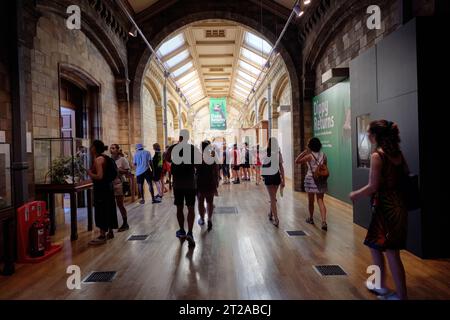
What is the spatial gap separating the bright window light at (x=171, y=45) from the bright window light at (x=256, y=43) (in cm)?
260

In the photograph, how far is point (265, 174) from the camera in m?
5.22

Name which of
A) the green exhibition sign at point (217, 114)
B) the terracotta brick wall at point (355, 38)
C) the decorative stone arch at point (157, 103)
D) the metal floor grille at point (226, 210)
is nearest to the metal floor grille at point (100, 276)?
the metal floor grille at point (226, 210)

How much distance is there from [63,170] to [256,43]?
1022 centimetres

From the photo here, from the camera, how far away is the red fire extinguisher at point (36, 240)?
3.88 m

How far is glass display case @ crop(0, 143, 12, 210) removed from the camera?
388 centimetres

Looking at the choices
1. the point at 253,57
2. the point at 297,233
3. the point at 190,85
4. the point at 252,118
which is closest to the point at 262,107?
the point at 253,57

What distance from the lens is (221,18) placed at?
987 cm

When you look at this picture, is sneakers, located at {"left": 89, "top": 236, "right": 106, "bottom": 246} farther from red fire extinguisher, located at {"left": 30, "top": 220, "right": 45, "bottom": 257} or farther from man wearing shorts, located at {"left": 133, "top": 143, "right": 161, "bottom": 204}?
man wearing shorts, located at {"left": 133, "top": 143, "right": 161, "bottom": 204}

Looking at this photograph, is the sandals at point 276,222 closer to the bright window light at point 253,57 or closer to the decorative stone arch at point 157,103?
the decorative stone arch at point 157,103

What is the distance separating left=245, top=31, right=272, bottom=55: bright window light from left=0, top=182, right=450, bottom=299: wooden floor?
29.5 ft

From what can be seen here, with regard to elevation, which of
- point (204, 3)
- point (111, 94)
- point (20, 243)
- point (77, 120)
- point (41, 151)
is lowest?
point (20, 243)
